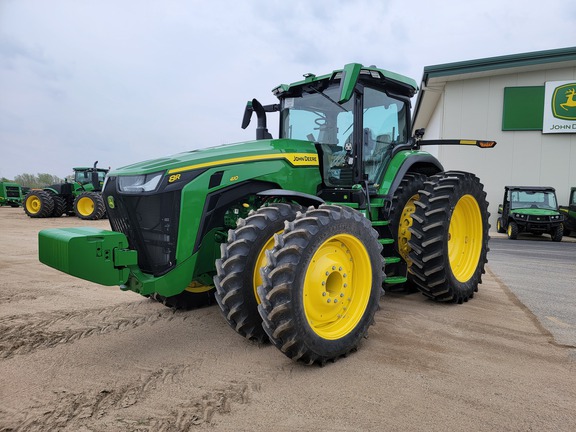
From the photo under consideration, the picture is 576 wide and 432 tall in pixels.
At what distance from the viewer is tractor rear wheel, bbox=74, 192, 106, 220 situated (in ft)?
51.3

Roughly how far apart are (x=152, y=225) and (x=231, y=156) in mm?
824

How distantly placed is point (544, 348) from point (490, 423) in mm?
1399

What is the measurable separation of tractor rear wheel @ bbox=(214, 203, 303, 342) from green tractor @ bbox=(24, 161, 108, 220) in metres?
14.1

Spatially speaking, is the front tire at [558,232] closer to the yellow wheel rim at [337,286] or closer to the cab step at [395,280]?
the cab step at [395,280]

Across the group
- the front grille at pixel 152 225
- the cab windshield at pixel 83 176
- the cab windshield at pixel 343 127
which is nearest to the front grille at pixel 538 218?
the cab windshield at pixel 343 127

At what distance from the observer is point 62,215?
18.0 meters

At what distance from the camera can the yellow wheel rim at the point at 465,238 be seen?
15.6 feet

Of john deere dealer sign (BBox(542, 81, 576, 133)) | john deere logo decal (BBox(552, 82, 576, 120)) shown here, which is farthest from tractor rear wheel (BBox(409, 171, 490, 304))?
john deere logo decal (BBox(552, 82, 576, 120))

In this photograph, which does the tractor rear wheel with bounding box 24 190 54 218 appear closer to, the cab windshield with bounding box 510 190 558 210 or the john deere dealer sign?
the cab windshield with bounding box 510 190 558 210

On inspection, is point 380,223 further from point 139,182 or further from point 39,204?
point 39,204

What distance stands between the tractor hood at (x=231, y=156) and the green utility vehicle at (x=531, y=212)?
10901 mm

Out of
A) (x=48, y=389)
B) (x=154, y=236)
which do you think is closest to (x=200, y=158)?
(x=154, y=236)

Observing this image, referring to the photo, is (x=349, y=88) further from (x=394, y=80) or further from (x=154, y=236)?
(x=154, y=236)

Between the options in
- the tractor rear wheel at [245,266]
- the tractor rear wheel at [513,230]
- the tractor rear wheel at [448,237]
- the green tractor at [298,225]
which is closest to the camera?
the green tractor at [298,225]
